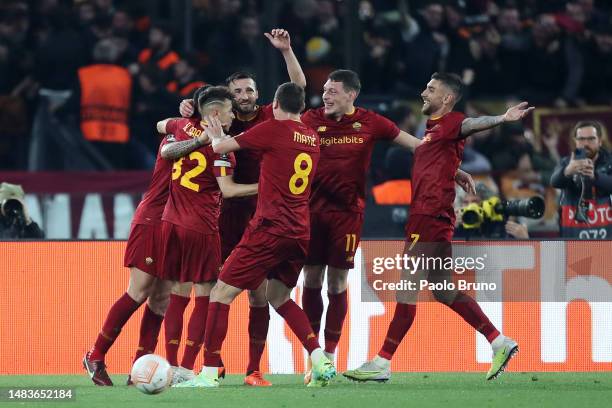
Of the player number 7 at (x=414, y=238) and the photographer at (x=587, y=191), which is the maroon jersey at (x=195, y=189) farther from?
the photographer at (x=587, y=191)

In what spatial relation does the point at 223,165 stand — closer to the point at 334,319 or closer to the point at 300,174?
the point at 300,174

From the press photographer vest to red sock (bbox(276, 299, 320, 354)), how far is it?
6603 millimetres

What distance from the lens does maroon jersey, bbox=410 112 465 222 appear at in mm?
10266

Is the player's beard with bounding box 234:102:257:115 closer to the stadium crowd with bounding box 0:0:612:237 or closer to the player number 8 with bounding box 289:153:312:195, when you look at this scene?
the player number 8 with bounding box 289:153:312:195

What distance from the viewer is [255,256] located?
9.57m

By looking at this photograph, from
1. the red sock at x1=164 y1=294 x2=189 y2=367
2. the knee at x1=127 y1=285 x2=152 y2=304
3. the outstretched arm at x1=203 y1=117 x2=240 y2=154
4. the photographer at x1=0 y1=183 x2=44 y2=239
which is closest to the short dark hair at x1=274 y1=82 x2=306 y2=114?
the outstretched arm at x1=203 y1=117 x2=240 y2=154

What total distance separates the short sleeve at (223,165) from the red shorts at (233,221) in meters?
0.75

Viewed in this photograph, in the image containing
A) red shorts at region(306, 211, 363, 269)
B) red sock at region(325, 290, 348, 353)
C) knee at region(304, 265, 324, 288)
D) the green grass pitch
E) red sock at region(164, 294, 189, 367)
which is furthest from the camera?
red sock at region(325, 290, 348, 353)

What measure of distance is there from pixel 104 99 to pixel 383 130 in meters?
6.21

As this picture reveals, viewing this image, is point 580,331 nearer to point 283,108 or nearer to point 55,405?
point 283,108

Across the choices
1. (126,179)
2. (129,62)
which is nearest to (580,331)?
(126,179)

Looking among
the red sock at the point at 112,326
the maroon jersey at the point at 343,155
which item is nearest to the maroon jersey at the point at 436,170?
the maroon jersey at the point at 343,155

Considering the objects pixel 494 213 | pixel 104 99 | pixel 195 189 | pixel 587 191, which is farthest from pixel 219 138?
pixel 104 99

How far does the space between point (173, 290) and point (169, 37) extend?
6.93m
